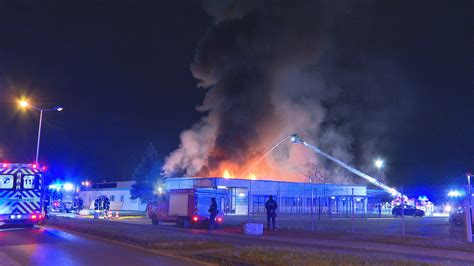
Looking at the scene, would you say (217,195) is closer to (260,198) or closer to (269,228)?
(269,228)

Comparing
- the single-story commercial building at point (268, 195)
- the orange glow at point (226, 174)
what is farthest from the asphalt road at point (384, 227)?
the orange glow at point (226, 174)

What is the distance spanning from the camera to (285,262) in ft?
35.9

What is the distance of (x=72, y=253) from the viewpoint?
1314 cm

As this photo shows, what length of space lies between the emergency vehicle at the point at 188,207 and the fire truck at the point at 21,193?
25.9 feet

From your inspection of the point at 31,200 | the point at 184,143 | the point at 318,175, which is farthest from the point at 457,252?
the point at 184,143

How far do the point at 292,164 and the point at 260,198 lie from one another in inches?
763

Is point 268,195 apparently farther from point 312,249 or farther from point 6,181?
point 312,249

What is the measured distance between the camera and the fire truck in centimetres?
2105

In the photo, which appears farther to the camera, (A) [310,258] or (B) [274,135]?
(B) [274,135]

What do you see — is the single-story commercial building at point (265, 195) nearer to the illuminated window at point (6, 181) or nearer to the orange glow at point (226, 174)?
the orange glow at point (226, 174)

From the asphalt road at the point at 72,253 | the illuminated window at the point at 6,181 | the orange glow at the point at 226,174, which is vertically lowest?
the asphalt road at the point at 72,253

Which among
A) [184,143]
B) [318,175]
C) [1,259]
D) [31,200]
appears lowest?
[1,259]

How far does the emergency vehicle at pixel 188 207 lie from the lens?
86.9ft

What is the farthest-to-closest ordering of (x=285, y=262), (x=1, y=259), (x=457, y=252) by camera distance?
(x=457, y=252)
(x=1, y=259)
(x=285, y=262)
